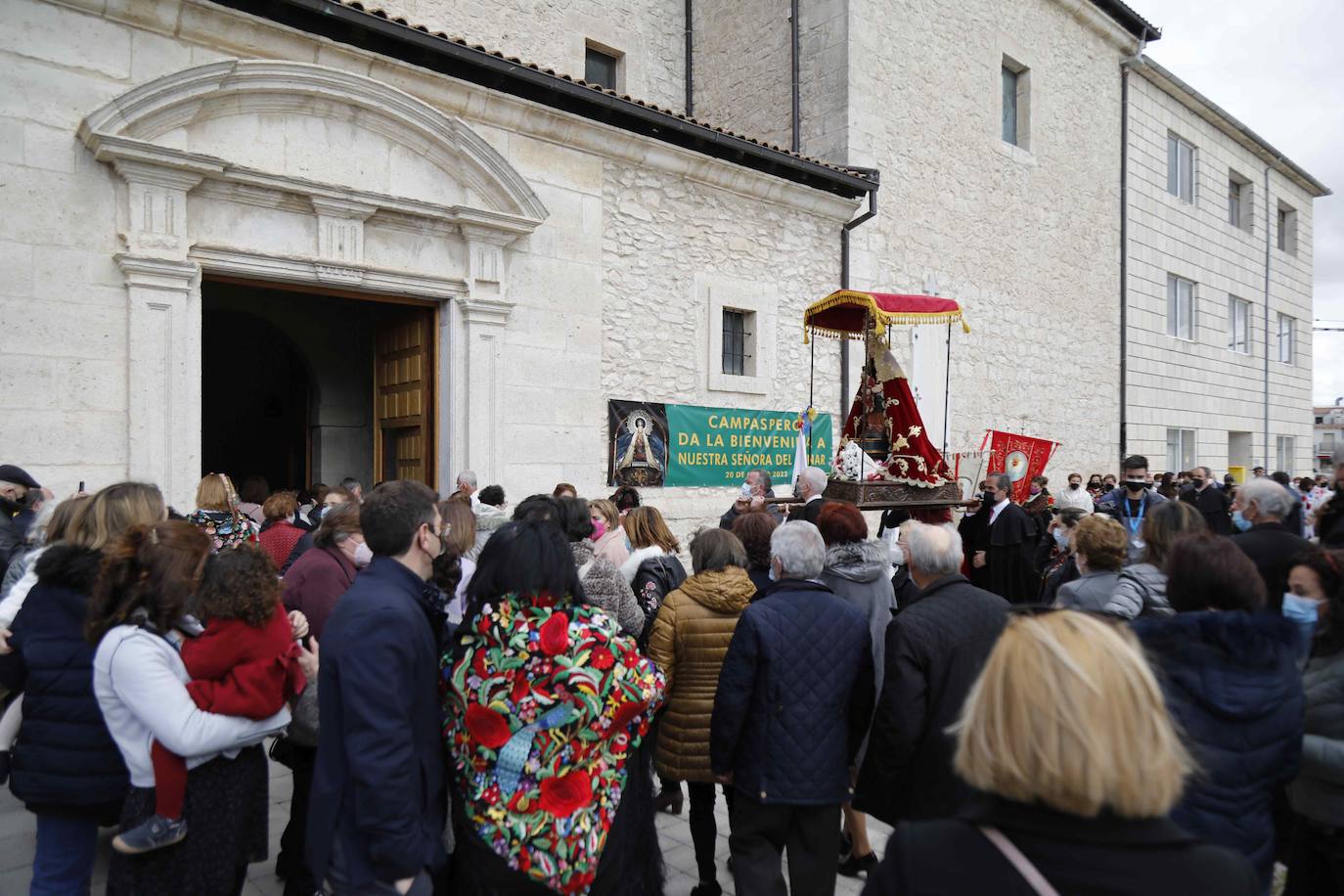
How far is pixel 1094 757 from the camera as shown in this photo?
1.20 meters

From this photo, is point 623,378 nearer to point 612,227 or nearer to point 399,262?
point 612,227

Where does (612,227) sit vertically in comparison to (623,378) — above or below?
above

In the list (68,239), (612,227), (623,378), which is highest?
(612,227)

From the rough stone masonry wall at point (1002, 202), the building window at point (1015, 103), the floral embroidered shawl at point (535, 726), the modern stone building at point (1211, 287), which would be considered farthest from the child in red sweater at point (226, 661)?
the modern stone building at point (1211, 287)

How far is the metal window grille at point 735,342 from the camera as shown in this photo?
1062cm

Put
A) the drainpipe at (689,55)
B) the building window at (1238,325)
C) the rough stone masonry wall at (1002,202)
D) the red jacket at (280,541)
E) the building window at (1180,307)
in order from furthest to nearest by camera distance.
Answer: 1. the building window at (1238,325)
2. the building window at (1180,307)
3. the drainpipe at (689,55)
4. the rough stone masonry wall at (1002,202)
5. the red jacket at (280,541)

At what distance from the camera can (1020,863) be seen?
1206 mm

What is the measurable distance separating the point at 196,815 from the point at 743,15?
13632 millimetres

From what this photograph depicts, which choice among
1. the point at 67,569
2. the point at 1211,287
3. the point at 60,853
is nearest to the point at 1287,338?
the point at 1211,287

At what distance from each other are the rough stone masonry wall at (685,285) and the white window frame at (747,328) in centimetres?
5

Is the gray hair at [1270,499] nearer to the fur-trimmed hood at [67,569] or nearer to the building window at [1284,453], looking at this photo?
the fur-trimmed hood at [67,569]

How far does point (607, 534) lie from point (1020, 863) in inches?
141

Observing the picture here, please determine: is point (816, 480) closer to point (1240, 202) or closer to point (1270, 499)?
point (1270, 499)

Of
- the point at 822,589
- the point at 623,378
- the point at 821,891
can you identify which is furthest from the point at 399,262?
the point at 821,891
